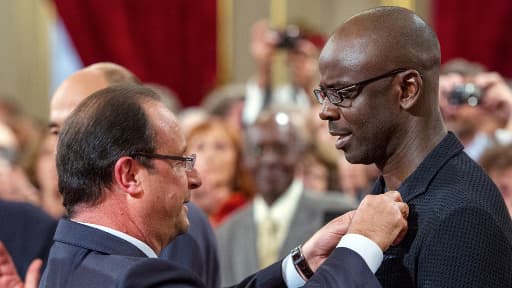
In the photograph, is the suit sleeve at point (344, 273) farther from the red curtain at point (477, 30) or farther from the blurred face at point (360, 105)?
the red curtain at point (477, 30)

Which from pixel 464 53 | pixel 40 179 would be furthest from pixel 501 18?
pixel 40 179

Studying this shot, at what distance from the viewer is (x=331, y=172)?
506 centimetres

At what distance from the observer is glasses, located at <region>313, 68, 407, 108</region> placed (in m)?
2.14

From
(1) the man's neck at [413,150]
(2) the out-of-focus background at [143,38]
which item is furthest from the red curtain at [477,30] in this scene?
(1) the man's neck at [413,150]

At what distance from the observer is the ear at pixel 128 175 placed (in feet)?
7.04

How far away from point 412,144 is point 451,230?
0.24m

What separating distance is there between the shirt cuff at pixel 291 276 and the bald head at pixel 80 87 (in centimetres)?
74

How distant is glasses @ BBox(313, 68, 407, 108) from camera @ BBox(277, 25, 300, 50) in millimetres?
3822

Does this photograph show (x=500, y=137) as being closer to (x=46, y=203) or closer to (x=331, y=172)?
(x=331, y=172)

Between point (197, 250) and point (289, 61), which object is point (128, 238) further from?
point (289, 61)

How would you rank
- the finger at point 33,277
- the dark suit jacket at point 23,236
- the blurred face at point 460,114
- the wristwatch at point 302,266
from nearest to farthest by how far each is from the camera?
the wristwatch at point 302,266, the finger at point 33,277, the dark suit jacket at point 23,236, the blurred face at point 460,114

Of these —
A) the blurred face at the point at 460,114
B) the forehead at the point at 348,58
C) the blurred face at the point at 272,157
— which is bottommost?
the blurred face at the point at 272,157

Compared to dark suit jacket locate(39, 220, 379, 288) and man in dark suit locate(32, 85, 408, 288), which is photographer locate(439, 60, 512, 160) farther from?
dark suit jacket locate(39, 220, 379, 288)

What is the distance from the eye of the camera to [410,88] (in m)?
2.15
